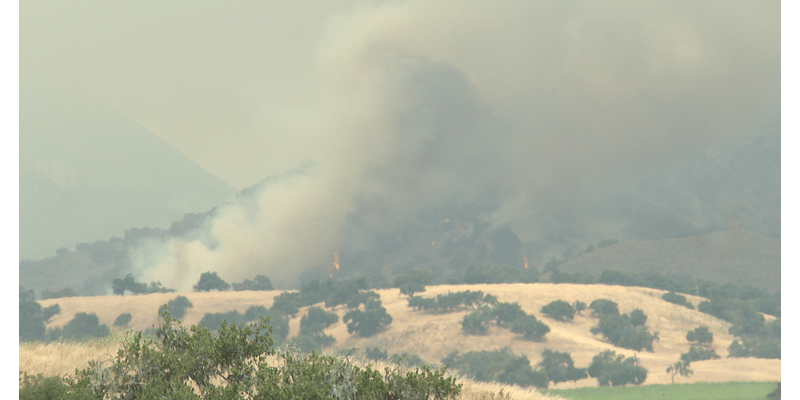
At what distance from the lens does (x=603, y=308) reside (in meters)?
137

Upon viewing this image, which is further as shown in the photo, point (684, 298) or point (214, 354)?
point (684, 298)

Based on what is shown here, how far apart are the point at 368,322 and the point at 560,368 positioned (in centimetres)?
4015

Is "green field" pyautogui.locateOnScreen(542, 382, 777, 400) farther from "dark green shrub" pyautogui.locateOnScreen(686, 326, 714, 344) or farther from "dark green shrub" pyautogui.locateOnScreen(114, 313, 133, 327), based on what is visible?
"dark green shrub" pyautogui.locateOnScreen(114, 313, 133, 327)

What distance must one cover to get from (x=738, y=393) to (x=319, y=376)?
9868 centimetres

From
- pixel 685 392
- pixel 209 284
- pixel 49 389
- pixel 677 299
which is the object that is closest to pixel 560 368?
pixel 685 392

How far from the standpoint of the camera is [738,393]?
313 feet

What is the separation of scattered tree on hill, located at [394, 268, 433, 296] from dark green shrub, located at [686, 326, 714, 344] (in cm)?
6086

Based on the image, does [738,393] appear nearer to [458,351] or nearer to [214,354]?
[458,351]

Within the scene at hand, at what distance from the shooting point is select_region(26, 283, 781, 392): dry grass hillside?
111 metres

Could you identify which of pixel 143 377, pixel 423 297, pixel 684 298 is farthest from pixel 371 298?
pixel 143 377

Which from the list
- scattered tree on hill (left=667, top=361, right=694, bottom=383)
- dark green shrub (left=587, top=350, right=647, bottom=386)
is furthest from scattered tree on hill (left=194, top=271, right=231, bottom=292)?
scattered tree on hill (left=667, top=361, right=694, bottom=383)

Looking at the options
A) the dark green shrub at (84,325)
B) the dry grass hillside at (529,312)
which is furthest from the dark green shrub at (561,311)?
the dark green shrub at (84,325)

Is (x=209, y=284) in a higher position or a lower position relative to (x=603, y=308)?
higher

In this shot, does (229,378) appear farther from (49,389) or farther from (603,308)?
(603,308)
